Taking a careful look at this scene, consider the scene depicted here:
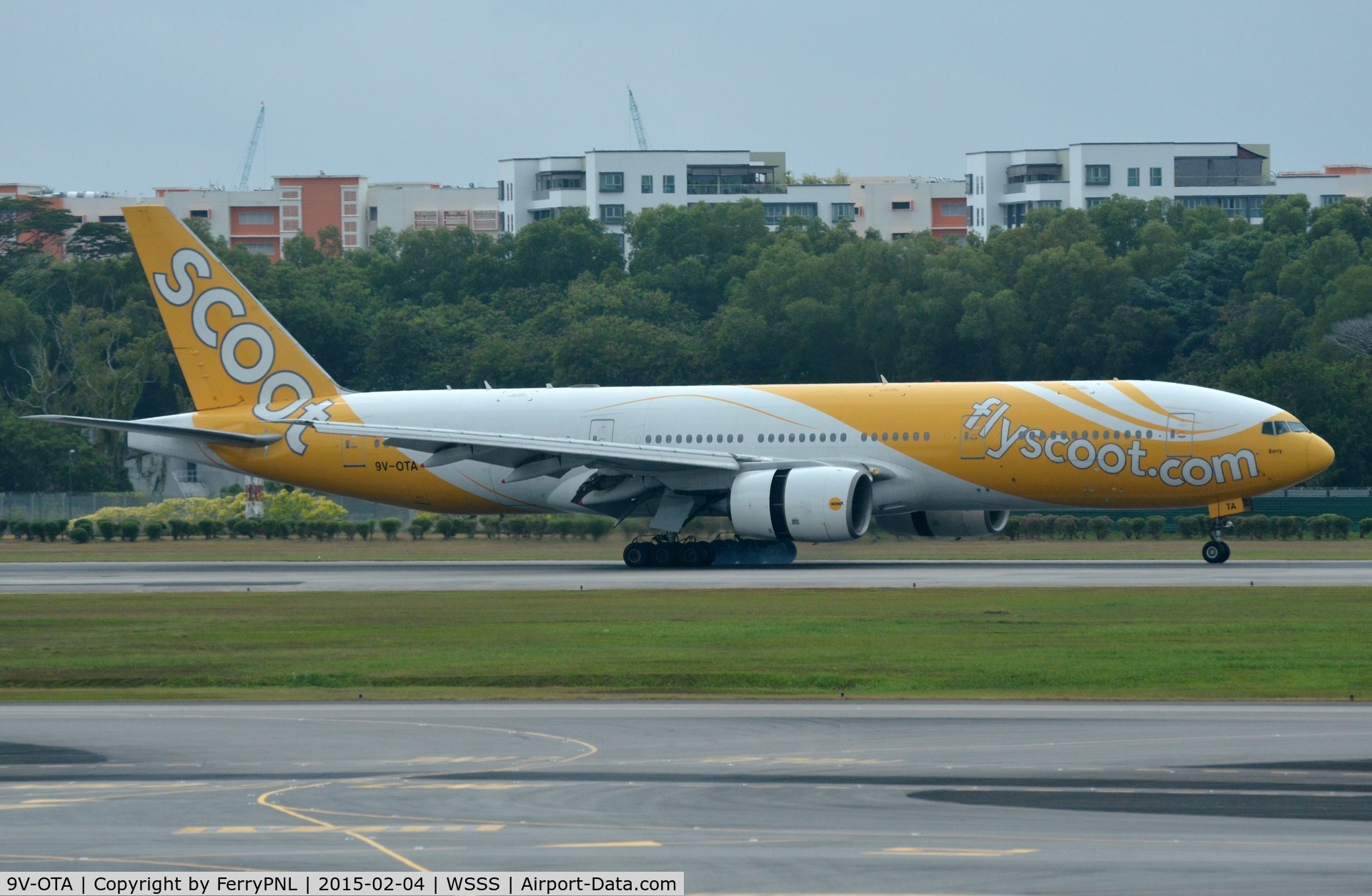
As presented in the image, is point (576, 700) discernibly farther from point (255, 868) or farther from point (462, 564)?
point (462, 564)

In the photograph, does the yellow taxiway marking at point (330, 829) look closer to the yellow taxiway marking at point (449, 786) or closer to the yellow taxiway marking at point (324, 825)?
the yellow taxiway marking at point (324, 825)

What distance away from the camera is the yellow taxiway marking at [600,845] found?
1307 centimetres

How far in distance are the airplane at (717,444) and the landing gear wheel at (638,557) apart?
0.07m

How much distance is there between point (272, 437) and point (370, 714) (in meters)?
29.4

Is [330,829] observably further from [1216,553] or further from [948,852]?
[1216,553]

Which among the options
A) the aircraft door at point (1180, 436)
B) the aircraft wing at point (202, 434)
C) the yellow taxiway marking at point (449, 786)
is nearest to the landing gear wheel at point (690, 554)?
the aircraft door at point (1180, 436)

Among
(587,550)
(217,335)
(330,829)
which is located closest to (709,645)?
(330,829)

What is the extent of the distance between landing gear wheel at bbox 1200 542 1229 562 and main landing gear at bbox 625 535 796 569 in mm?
10030

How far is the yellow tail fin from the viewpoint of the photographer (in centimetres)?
4938

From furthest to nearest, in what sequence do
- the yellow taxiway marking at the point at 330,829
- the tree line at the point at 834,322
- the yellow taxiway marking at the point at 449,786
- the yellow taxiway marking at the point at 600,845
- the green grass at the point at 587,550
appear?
1. the tree line at the point at 834,322
2. the green grass at the point at 587,550
3. the yellow taxiway marking at the point at 449,786
4. the yellow taxiway marking at the point at 330,829
5. the yellow taxiway marking at the point at 600,845

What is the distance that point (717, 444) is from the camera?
148 feet

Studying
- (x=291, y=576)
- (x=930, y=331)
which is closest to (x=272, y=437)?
(x=291, y=576)

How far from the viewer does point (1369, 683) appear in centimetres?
2200
